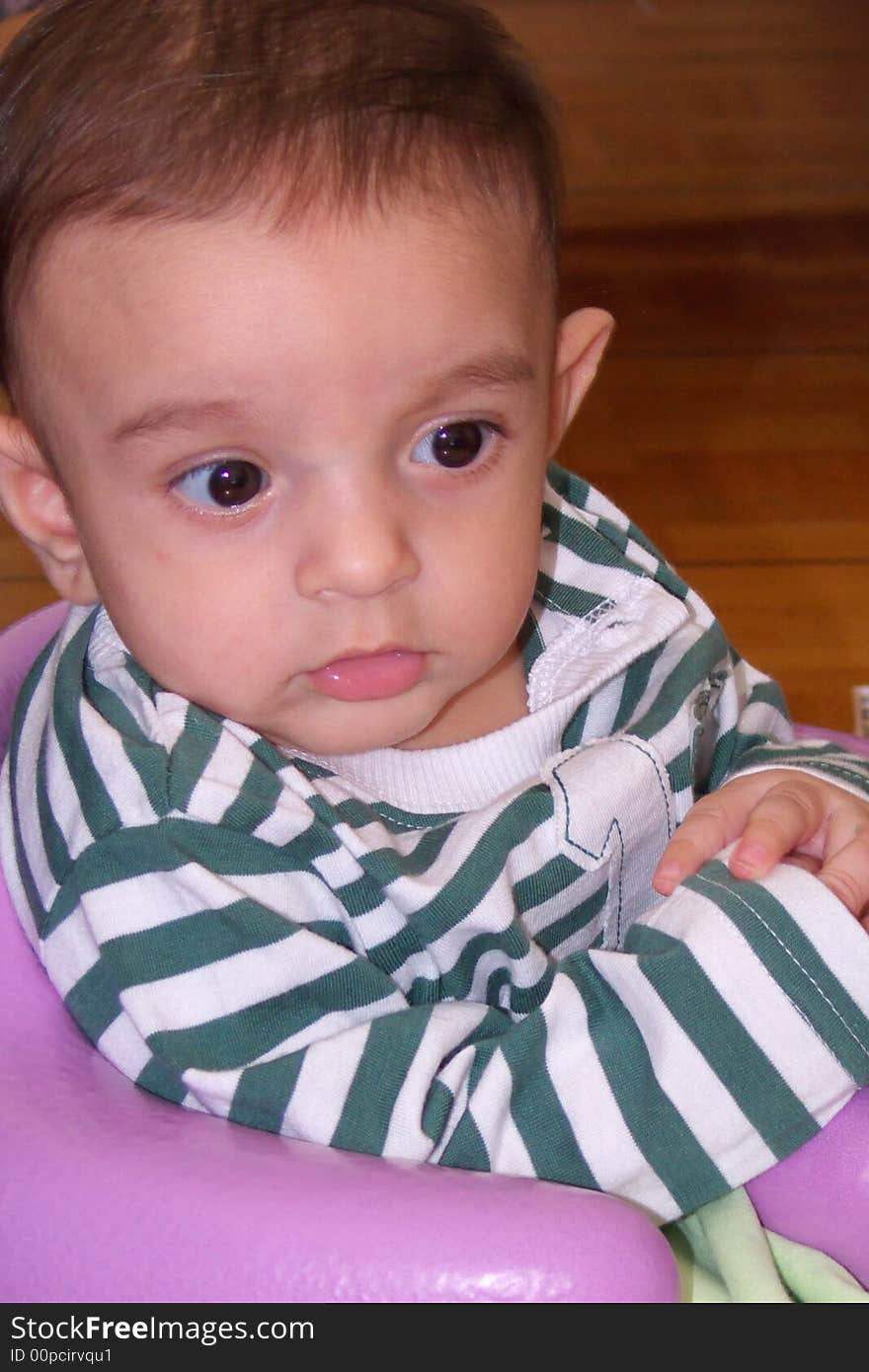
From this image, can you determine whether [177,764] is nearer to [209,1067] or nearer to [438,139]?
[209,1067]

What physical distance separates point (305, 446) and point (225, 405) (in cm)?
3

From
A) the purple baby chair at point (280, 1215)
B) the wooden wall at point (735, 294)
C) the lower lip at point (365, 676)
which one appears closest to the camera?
the purple baby chair at point (280, 1215)

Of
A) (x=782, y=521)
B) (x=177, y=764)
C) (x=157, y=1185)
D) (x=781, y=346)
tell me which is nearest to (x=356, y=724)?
(x=177, y=764)

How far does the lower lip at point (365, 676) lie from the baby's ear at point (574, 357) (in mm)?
133

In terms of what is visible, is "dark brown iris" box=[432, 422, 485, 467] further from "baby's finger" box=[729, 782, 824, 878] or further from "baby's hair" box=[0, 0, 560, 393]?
"baby's finger" box=[729, 782, 824, 878]

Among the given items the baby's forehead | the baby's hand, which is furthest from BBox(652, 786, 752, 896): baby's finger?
the baby's forehead

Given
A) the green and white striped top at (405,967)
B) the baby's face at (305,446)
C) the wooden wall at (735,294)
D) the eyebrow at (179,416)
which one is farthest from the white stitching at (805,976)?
the wooden wall at (735,294)

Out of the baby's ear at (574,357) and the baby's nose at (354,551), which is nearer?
the baby's nose at (354,551)

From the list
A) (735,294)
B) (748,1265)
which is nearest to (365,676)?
(748,1265)

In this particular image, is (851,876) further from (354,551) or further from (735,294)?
(735,294)

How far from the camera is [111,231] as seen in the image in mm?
579

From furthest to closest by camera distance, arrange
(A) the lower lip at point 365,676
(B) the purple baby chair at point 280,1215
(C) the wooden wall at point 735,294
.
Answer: (C) the wooden wall at point 735,294
(A) the lower lip at point 365,676
(B) the purple baby chair at point 280,1215

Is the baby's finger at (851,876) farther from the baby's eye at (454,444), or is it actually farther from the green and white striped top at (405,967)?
the baby's eye at (454,444)

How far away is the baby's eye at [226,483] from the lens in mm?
600
